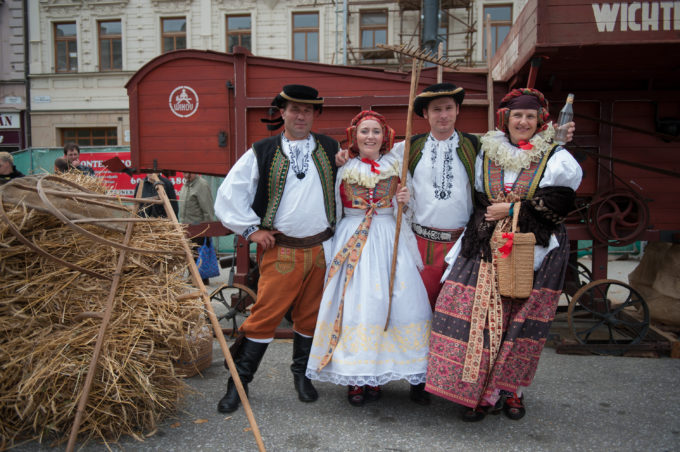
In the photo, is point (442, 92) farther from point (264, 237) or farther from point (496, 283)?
point (264, 237)

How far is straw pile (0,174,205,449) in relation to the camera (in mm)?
2346

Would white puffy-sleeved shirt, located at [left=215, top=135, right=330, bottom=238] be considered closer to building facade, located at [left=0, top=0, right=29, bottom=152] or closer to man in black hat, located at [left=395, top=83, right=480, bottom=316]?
man in black hat, located at [left=395, top=83, right=480, bottom=316]

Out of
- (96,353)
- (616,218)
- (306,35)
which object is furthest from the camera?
(306,35)

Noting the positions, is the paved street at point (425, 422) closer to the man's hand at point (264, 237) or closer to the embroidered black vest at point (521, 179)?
the man's hand at point (264, 237)

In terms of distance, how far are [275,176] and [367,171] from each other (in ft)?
1.81

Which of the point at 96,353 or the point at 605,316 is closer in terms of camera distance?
A: the point at 96,353

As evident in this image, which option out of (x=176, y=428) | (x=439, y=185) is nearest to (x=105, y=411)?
(x=176, y=428)

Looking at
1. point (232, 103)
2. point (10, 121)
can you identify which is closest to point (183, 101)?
point (232, 103)

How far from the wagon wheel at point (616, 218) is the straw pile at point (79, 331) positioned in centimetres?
334

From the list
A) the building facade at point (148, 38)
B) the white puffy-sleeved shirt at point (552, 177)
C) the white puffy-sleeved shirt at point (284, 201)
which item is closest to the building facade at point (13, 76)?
the building facade at point (148, 38)

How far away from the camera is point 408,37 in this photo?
1491cm

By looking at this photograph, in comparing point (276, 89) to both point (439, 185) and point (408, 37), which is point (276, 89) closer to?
point (439, 185)

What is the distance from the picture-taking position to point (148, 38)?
15.1 m

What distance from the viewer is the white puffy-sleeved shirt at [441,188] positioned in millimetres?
2900
